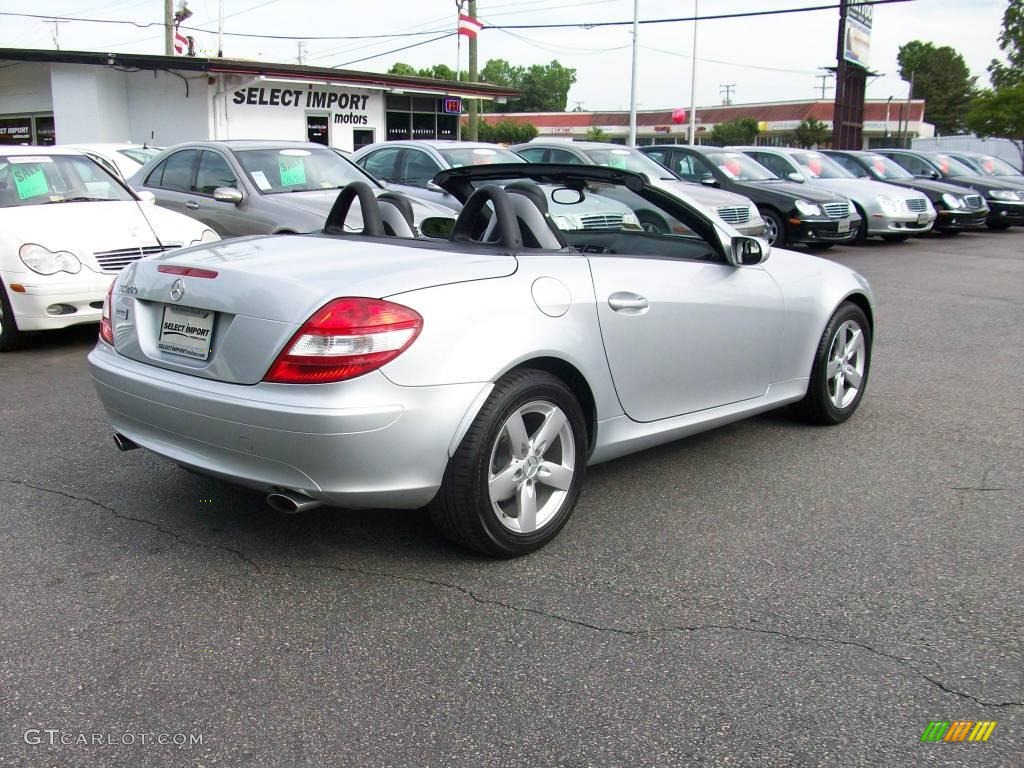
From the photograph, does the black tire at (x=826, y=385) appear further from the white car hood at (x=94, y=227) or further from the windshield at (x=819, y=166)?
the windshield at (x=819, y=166)

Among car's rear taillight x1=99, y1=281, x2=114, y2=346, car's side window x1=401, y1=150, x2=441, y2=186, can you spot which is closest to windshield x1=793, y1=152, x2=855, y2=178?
car's side window x1=401, y1=150, x2=441, y2=186

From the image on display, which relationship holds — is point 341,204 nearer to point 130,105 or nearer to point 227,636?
point 227,636

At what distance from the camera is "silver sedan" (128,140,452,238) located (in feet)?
29.4

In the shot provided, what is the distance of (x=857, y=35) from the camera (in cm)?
3347

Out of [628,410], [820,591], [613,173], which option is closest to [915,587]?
[820,591]

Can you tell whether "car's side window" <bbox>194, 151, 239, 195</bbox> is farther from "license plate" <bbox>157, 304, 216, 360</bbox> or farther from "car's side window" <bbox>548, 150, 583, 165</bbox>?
"license plate" <bbox>157, 304, 216, 360</bbox>

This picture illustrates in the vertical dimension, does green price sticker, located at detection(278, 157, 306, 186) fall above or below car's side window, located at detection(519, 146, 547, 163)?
below

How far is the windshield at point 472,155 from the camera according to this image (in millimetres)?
11727

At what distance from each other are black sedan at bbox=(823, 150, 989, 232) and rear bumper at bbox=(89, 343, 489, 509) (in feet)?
53.8

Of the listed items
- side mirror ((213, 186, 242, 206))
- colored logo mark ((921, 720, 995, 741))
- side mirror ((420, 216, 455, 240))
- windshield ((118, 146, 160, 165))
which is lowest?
colored logo mark ((921, 720, 995, 741))

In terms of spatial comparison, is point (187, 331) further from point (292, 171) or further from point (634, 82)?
point (634, 82)

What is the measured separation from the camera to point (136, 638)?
295 cm

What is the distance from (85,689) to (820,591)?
7.58 feet

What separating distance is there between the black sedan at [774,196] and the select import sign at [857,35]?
53.4 ft
